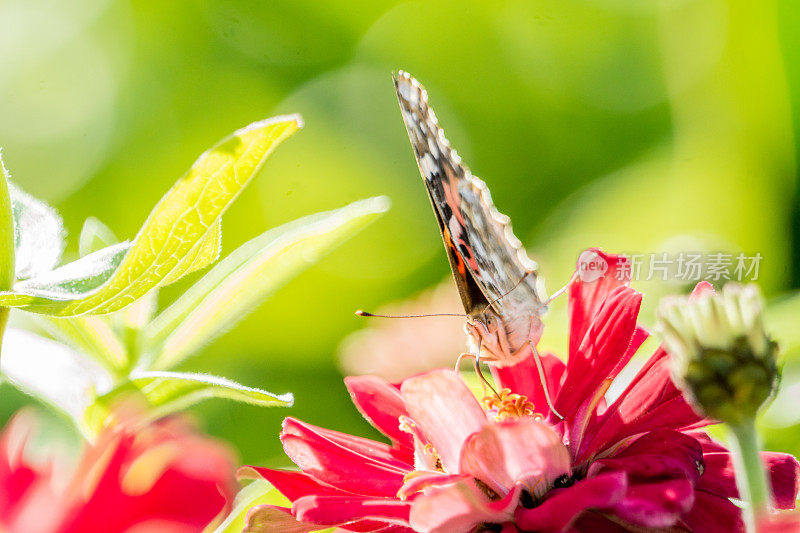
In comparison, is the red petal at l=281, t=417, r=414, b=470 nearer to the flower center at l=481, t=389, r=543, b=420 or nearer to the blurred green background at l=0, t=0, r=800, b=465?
the flower center at l=481, t=389, r=543, b=420

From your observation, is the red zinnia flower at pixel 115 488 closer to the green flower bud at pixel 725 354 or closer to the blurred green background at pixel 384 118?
the green flower bud at pixel 725 354

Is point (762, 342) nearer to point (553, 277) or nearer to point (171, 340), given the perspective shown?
point (171, 340)

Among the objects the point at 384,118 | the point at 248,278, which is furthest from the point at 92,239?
the point at 384,118

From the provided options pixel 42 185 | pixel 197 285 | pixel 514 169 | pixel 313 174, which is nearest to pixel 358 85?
pixel 313 174

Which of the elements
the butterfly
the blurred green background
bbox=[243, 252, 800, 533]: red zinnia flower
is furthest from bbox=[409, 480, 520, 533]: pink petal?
the blurred green background

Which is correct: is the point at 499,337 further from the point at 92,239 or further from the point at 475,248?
the point at 92,239

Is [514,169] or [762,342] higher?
[514,169]

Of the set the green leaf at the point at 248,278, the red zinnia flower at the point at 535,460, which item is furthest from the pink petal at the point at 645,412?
the green leaf at the point at 248,278
